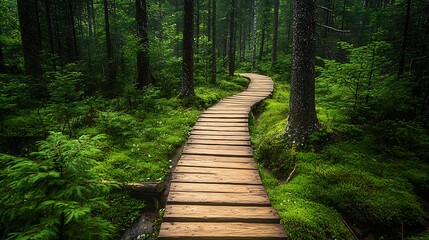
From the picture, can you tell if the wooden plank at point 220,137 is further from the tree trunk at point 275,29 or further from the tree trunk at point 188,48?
the tree trunk at point 275,29

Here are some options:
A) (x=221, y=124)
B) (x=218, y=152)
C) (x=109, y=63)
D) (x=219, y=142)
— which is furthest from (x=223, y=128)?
(x=109, y=63)

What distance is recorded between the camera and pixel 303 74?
6645 mm

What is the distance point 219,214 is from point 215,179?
1229 mm

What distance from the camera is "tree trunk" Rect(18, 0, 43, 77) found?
1128cm

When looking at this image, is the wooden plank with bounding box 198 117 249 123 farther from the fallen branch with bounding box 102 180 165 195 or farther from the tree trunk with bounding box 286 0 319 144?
the fallen branch with bounding box 102 180 165 195

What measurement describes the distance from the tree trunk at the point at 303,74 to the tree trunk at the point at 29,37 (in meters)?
12.2

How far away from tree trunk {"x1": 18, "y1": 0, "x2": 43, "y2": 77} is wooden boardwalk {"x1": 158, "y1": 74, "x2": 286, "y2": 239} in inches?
378

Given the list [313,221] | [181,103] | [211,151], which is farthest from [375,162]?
[181,103]

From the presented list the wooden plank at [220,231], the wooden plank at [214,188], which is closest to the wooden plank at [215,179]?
the wooden plank at [214,188]

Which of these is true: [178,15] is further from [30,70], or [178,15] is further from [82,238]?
[82,238]

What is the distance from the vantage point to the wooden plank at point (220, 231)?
364 centimetres

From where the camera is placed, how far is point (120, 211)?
17.3 feet

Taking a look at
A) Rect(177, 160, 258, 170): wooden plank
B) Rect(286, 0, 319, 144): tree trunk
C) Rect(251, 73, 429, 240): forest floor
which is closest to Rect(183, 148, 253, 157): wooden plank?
Rect(177, 160, 258, 170): wooden plank

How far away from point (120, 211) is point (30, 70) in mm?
10522
